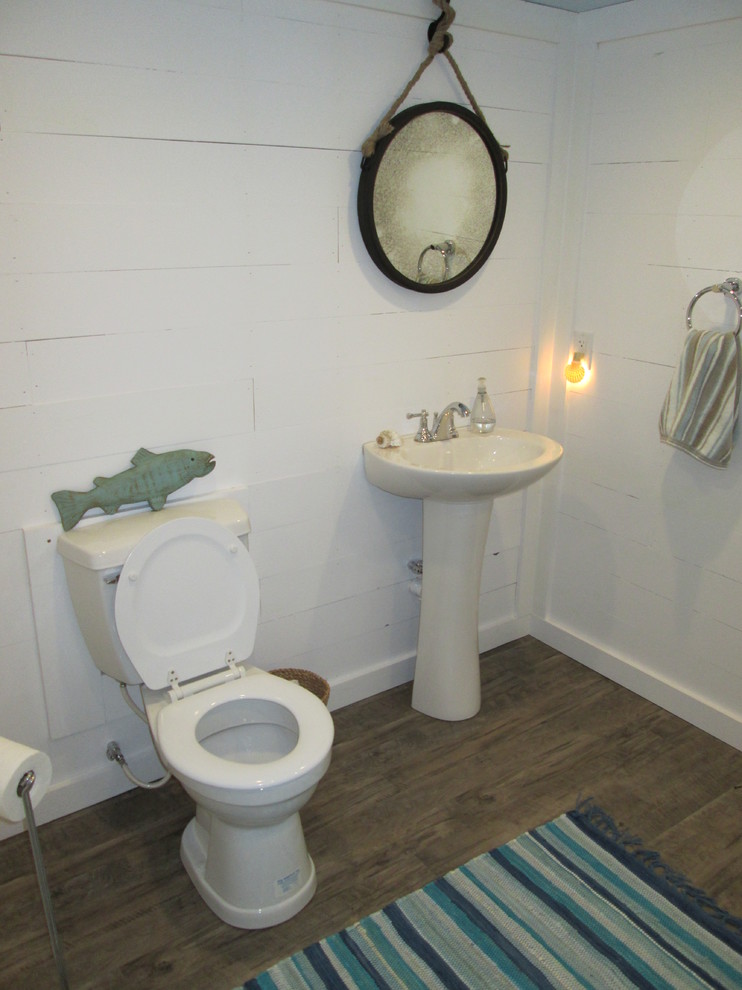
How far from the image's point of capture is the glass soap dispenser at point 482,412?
252 cm

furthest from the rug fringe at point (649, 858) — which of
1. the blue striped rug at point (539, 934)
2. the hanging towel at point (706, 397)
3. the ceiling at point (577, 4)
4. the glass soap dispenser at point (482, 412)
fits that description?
the ceiling at point (577, 4)

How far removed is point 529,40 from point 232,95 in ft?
3.27

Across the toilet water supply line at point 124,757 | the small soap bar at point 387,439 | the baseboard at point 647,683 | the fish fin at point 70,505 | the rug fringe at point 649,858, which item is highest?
the small soap bar at point 387,439

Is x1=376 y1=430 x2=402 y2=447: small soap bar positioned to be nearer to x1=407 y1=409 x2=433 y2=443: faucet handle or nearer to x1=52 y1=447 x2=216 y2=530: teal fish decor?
x1=407 y1=409 x2=433 y2=443: faucet handle

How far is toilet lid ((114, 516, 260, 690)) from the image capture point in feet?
6.26

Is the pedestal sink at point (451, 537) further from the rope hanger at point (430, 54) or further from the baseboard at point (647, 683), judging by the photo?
the rope hanger at point (430, 54)

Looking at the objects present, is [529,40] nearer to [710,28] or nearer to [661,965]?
[710,28]

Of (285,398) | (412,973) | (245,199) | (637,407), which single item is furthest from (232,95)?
(412,973)

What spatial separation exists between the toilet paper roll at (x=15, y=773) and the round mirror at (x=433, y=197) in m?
1.52

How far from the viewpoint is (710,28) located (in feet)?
7.12

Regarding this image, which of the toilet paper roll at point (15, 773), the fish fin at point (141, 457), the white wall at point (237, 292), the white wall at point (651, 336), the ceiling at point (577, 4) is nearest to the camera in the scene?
the toilet paper roll at point (15, 773)

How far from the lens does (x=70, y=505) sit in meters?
1.96

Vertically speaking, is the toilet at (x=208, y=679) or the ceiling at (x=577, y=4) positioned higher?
the ceiling at (x=577, y=4)

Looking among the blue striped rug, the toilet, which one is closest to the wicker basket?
the toilet
